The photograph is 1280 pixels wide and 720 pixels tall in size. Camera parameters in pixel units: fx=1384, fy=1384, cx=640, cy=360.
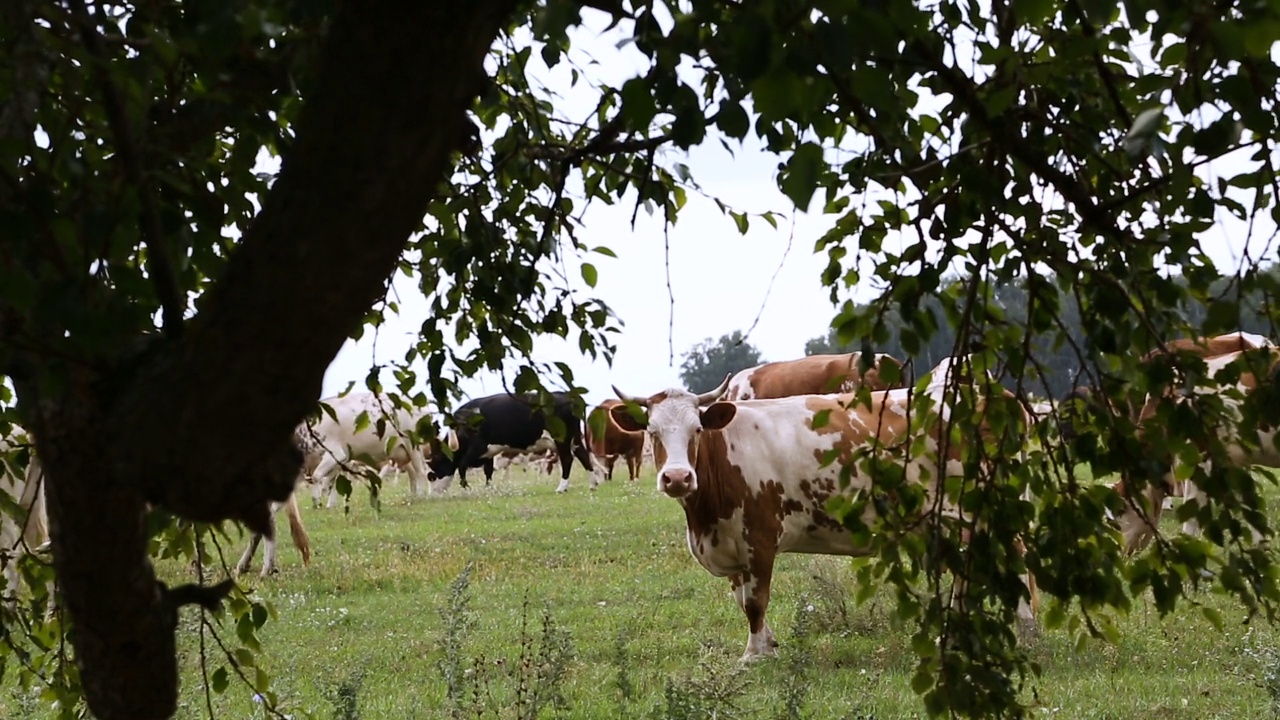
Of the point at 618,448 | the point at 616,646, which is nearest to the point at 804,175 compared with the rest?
the point at 616,646

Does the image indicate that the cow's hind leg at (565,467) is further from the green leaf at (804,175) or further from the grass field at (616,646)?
the green leaf at (804,175)

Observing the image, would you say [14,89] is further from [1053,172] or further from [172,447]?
[1053,172]

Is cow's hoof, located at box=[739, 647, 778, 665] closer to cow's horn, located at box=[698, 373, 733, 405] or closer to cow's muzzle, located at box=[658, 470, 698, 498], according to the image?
cow's muzzle, located at box=[658, 470, 698, 498]

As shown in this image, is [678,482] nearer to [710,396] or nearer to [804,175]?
[710,396]

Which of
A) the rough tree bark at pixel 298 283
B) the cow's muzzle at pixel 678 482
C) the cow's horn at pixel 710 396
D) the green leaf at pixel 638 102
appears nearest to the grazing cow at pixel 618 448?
the cow's horn at pixel 710 396

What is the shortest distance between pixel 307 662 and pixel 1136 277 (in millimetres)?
7052

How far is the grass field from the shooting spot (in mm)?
6336

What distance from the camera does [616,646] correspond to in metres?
6.56

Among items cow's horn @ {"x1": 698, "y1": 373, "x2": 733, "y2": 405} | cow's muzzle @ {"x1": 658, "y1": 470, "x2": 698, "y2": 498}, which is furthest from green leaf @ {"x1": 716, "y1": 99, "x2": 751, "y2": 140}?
cow's horn @ {"x1": 698, "y1": 373, "x2": 733, "y2": 405}

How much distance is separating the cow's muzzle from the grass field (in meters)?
Answer: 0.91

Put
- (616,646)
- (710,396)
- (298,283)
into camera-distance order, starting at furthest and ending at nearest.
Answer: (710,396)
(616,646)
(298,283)

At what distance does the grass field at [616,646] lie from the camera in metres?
6.34

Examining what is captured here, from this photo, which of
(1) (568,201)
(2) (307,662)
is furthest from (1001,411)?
(2) (307,662)

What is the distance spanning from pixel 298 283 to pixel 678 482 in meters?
6.44
